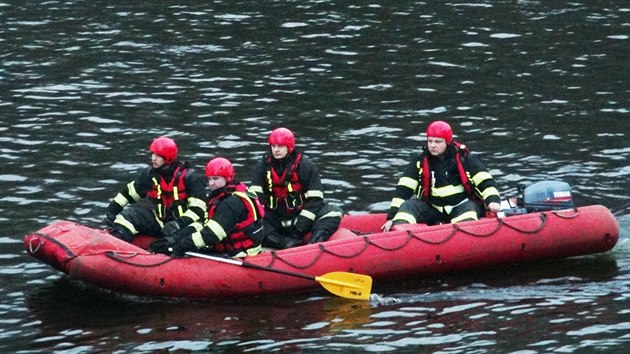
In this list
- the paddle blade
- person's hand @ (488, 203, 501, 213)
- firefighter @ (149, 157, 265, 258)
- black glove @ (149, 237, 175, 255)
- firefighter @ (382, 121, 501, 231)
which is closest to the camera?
the paddle blade

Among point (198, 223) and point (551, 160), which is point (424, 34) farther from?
point (198, 223)

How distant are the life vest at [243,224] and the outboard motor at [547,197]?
11.9 ft

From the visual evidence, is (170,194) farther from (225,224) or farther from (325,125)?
(325,125)

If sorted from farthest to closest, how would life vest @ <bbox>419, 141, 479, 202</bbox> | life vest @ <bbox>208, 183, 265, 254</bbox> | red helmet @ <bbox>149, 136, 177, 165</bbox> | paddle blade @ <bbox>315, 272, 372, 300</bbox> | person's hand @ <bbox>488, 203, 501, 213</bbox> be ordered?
life vest @ <bbox>419, 141, 479, 202</bbox> → person's hand @ <bbox>488, 203, 501, 213</bbox> → red helmet @ <bbox>149, 136, 177, 165</bbox> → life vest @ <bbox>208, 183, 265, 254</bbox> → paddle blade @ <bbox>315, 272, 372, 300</bbox>

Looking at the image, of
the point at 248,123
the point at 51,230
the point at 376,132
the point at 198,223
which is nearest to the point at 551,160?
the point at 376,132

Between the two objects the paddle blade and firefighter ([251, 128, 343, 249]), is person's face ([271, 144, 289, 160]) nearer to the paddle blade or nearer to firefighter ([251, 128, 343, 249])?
firefighter ([251, 128, 343, 249])

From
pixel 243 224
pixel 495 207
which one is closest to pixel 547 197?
pixel 495 207

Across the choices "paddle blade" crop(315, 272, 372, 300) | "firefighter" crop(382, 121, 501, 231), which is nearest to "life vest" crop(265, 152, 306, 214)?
"firefighter" crop(382, 121, 501, 231)

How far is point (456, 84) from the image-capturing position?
24.5 metres

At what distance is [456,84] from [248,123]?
4.23m

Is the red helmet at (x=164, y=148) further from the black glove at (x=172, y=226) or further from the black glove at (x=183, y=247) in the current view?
the black glove at (x=183, y=247)

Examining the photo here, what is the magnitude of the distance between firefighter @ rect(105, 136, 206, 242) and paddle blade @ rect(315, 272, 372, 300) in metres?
1.99

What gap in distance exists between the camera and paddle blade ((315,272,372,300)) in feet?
50.9

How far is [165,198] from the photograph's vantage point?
659 inches
